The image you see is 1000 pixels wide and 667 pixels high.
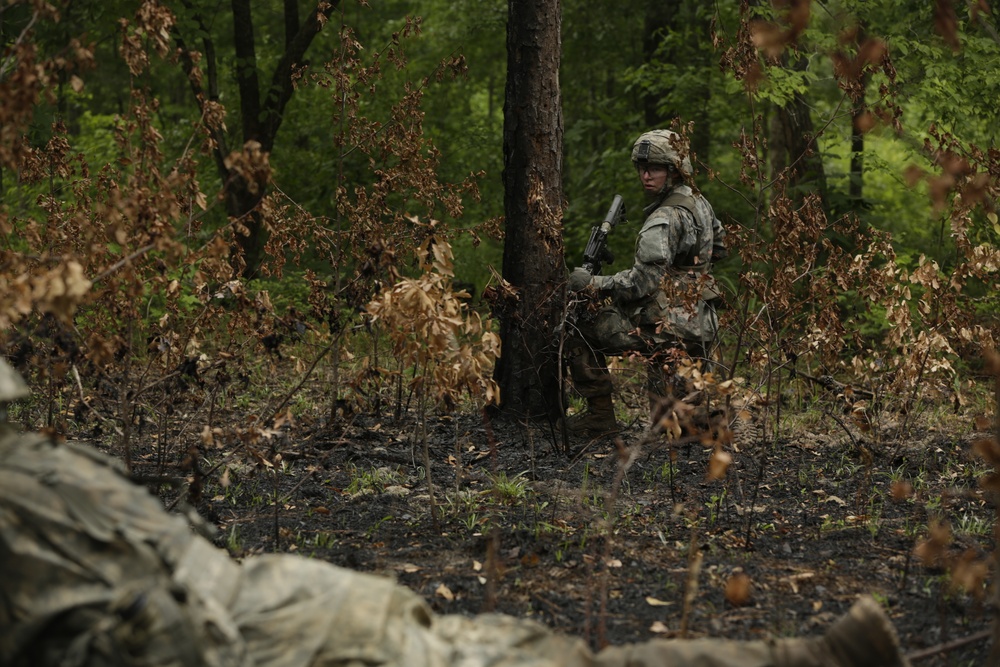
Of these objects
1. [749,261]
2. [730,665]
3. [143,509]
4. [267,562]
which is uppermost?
[749,261]

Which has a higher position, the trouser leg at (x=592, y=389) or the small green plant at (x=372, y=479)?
the trouser leg at (x=592, y=389)

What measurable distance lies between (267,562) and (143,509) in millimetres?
375

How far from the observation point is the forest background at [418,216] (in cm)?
440

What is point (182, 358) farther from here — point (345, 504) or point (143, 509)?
point (143, 509)

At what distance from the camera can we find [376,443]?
21.2 feet

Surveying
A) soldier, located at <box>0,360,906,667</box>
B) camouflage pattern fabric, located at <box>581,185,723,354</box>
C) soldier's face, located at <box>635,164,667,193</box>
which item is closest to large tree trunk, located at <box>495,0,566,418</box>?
camouflage pattern fabric, located at <box>581,185,723,354</box>

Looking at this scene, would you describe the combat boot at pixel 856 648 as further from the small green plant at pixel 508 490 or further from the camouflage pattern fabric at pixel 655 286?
the camouflage pattern fabric at pixel 655 286

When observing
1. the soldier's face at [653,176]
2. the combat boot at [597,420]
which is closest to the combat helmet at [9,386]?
the combat boot at [597,420]

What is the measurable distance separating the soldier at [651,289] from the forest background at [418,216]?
0.27 metres

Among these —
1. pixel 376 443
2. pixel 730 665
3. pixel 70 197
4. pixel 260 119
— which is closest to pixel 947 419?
pixel 376 443

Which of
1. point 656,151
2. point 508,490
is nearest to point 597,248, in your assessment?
point 656,151

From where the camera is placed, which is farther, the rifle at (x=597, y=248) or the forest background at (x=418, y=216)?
the rifle at (x=597, y=248)

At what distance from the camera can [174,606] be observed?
2488 mm

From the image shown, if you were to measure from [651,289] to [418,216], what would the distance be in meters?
3.70
